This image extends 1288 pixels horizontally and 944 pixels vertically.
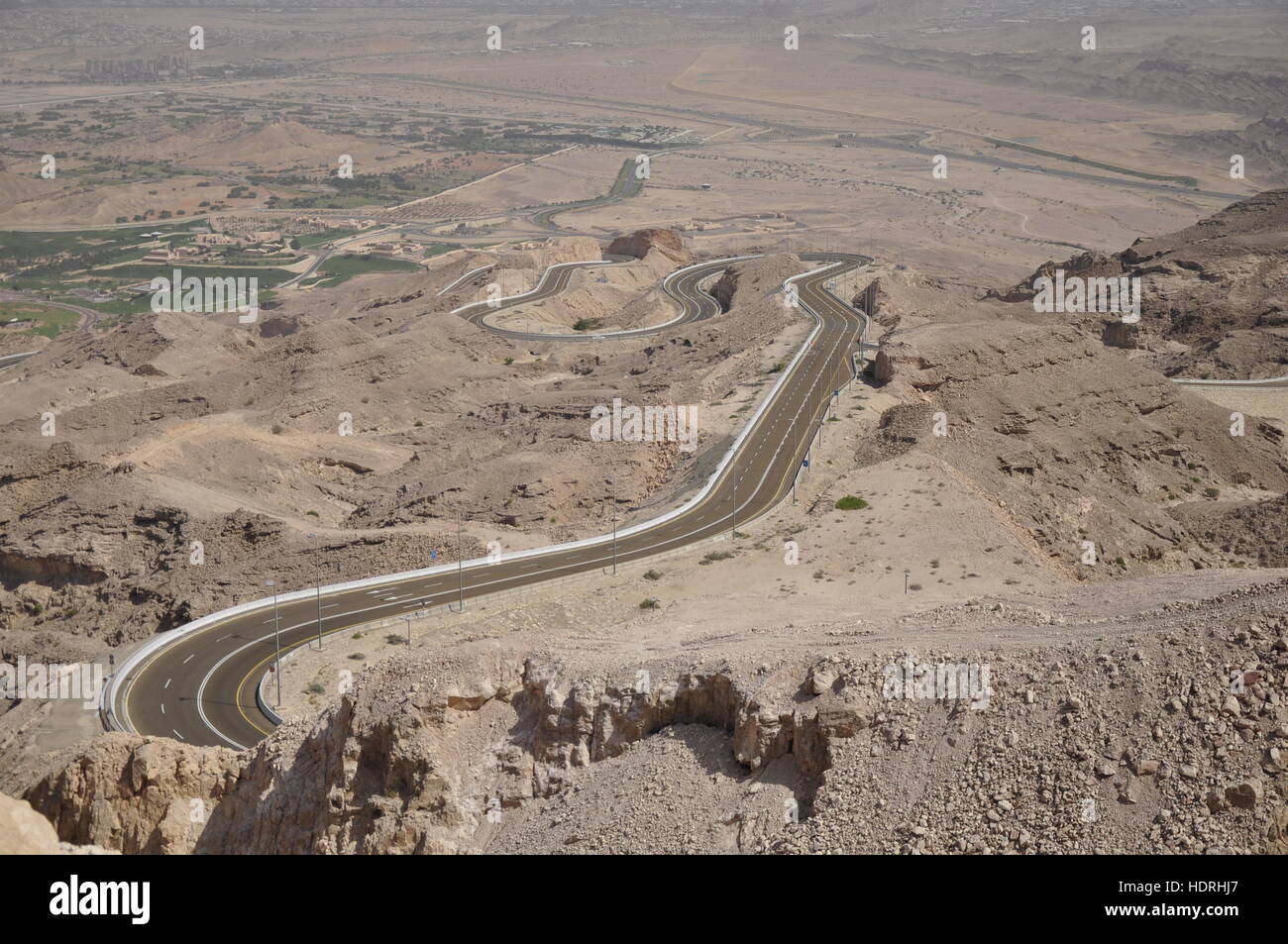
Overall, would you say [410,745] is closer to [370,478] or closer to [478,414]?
[370,478]

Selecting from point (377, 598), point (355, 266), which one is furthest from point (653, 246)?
point (377, 598)

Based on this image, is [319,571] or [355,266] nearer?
[319,571]

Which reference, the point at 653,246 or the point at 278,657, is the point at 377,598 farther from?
the point at 653,246

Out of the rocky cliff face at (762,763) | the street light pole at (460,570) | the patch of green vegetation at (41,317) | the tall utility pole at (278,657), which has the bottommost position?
the patch of green vegetation at (41,317)

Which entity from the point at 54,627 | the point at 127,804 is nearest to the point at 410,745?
the point at 127,804

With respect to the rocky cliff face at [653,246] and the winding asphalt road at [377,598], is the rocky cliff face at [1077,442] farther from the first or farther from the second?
the rocky cliff face at [653,246]

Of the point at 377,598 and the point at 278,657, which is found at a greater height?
the point at 278,657

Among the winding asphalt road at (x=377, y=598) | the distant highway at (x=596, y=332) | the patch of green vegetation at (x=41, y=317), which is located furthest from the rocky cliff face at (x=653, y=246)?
the winding asphalt road at (x=377, y=598)

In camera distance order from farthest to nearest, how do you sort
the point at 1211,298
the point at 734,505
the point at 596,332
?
the point at 596,332 < the point at 1211,298 < the point at 734,505
